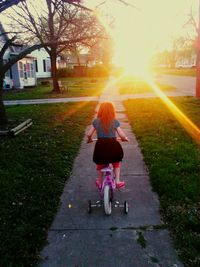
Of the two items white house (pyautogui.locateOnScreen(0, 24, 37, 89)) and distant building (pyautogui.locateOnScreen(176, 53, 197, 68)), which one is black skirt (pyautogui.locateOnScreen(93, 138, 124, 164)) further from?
distant building (pyautogui.locateOnScreen(176, 53, 197, 68))

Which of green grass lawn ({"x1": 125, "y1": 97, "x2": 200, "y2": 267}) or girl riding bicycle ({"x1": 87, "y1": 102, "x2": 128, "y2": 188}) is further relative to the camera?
girl riding bicycle ({"x1": 87, "y1": 102, "x2": 128, "y2": 188})

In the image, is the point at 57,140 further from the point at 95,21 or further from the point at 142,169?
the point at 95,21

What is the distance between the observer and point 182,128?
31.4ft

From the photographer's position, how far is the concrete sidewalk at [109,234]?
→ 3422mm

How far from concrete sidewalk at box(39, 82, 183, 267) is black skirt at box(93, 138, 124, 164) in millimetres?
778

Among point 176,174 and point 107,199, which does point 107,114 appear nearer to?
point 107,199

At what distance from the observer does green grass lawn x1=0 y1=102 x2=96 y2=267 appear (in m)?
3.71

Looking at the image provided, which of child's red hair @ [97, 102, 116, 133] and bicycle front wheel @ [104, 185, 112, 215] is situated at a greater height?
child's red hair @ [97, 102, 116, 133]

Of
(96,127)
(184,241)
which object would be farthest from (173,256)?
(96,127)

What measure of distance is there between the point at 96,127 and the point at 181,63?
522 feet

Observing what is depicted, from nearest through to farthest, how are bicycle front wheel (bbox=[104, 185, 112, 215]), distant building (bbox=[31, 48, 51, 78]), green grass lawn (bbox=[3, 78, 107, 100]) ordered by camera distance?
bicycle front wheel (bbox=[104, 185, 112, 215]), green grass lawn (bbox=[3, 78, 107, 100]), distant building (bbox=[31, 48, 51, 78])

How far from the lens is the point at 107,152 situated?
450cm

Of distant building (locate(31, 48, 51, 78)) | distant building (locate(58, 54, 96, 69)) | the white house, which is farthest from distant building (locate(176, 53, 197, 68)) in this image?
the white house

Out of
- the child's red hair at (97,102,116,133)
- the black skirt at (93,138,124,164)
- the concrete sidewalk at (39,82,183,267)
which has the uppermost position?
the child's red hair at (97,102,116,133)
